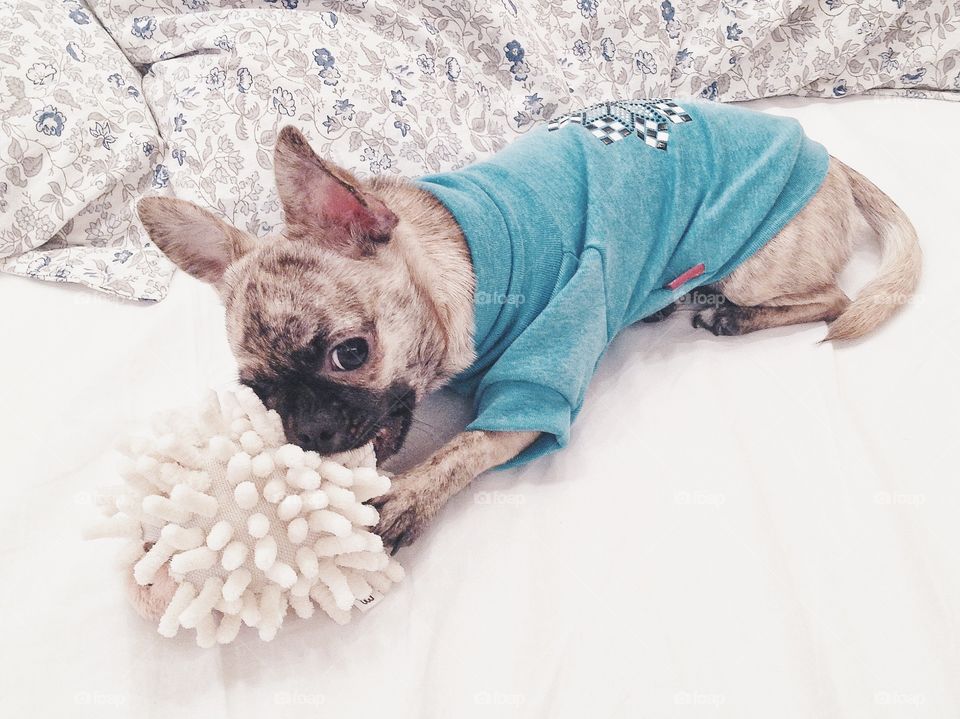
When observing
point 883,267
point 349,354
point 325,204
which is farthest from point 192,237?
point 883,267

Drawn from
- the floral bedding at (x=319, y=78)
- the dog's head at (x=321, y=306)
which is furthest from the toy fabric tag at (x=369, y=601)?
the floral bedding at (x=319, y=78)

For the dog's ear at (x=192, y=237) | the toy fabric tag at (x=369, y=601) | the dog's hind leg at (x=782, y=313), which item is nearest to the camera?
the toy fabric tag at (x=369, y=601)

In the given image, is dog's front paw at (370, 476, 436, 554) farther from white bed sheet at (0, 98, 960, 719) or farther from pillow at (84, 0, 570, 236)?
pillow at (84, 0, 570, 236)

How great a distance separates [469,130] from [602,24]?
0.77 metres

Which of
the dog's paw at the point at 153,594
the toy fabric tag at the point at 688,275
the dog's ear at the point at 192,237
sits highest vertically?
the dog's ear at the point at 192,237

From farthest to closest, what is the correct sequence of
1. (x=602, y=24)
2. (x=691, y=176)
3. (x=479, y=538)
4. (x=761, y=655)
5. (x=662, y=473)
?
(x=602, y=24) < (x=691, y=176) < (x=662, y=473) < (x=479, y=538) < (x=761, y=655)

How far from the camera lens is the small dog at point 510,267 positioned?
1429 millimetres

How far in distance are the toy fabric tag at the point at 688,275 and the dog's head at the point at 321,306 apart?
75 centimetres

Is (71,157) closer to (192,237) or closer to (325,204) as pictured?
(192,237)

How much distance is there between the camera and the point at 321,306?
1419 mm

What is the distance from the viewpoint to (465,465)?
1538 millimetres

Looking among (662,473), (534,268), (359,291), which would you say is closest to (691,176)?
(534,268)

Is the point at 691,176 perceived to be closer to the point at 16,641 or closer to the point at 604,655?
the point at 604,655

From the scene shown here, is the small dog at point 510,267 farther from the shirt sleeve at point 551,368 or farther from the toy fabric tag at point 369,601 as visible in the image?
the toy fabric tag at point 369,601
